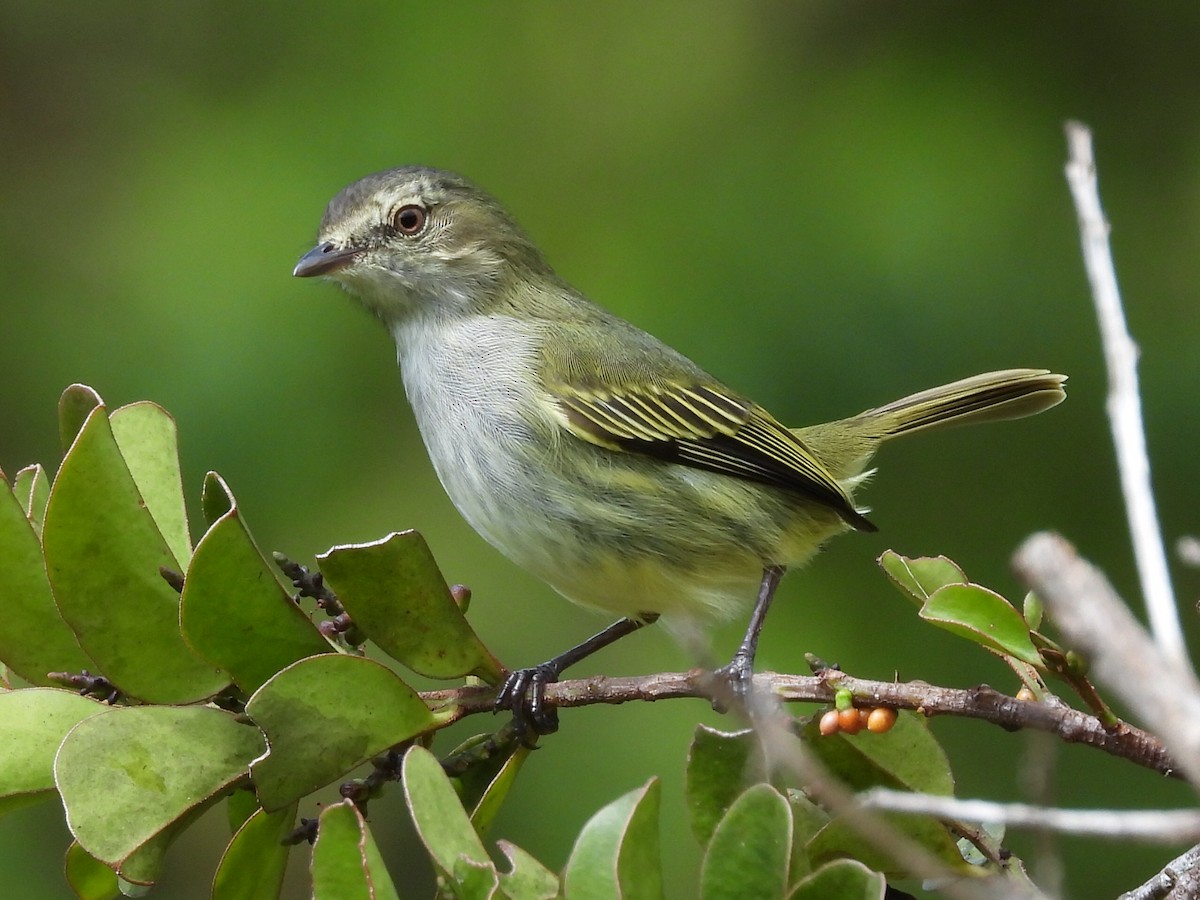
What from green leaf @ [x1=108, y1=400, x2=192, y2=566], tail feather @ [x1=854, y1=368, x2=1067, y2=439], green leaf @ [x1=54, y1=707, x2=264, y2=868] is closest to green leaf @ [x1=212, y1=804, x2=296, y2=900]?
green leaf @ [x1=54, y1=707, x2=264, y2=868]

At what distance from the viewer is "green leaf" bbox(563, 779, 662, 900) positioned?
1512 millimetres

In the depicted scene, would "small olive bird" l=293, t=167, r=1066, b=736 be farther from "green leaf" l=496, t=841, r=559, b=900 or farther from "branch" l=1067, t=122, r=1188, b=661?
"branch" l=1067, t=122, r=1188, b=661

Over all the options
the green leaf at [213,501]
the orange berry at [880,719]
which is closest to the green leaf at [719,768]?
the orange berry at [880,719]

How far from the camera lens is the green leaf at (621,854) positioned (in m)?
1.51

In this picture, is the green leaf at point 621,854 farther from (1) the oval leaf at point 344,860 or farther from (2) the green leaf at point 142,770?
(2) the green leaf at point 142,770

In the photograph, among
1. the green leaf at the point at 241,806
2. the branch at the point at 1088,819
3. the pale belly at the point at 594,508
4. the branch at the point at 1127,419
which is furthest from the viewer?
the pale belly at the point at 594,508

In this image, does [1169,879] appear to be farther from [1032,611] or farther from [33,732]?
[33,732]

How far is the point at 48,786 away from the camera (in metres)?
1.90

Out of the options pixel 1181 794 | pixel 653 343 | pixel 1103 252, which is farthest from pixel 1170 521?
pixel 1103 252

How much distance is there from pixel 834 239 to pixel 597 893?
3146mm

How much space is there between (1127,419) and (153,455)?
4.97 ft

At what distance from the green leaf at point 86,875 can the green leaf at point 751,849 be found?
3.17 feet

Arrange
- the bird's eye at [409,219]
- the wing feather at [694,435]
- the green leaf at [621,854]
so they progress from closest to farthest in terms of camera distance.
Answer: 1. the green leaf at [621,854]
2. the wing feather at [694,435]
3. the bird's eye at [409,219]

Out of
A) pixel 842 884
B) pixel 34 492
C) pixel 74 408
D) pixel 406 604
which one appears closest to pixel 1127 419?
pixel 842 884
